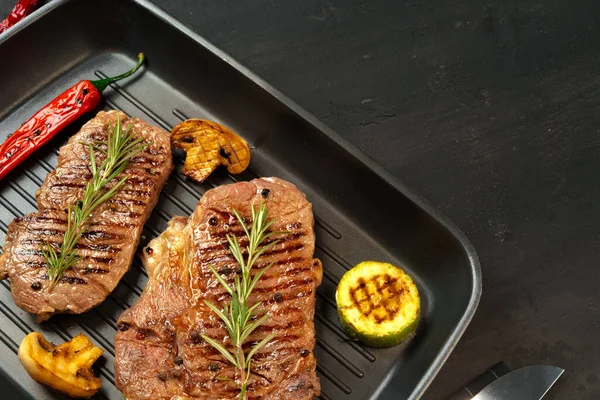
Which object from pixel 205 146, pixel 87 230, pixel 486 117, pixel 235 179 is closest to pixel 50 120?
pixel 87 230

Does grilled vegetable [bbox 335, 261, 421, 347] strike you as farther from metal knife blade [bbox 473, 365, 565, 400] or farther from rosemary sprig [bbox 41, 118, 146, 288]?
rosemary sprig [bbox 41, 118, 146, 288]

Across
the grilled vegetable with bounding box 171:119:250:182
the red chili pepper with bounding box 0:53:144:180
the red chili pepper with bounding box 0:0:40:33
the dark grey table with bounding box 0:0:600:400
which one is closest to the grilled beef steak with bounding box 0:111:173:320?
the grilled vegetable with bounding box 171:119:250:182

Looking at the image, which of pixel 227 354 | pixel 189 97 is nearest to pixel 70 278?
pixel 227 354

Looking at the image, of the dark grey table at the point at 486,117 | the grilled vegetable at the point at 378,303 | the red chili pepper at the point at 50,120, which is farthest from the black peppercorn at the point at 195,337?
the red chili pepper at the point at 50,120

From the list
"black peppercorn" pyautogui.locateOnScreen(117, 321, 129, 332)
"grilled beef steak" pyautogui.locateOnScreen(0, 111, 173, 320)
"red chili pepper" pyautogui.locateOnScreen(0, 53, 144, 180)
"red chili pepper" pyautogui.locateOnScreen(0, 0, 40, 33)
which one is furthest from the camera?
"red chili pepper" pyautogui.locateOnScreen(0, 0, 40, 33)

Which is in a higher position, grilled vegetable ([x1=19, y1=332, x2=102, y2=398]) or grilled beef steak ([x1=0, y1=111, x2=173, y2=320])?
grilled beef steak ([x1=0, y1=111, x2=173, y2=320])

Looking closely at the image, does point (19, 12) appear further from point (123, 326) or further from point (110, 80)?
point (123, 326)

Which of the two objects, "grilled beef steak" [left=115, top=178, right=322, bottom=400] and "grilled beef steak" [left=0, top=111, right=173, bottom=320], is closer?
"grilled beef steak" [left=115, top=178, right=322, bottom=400]
